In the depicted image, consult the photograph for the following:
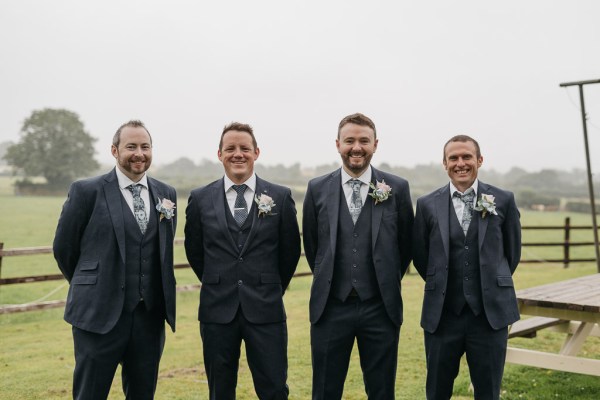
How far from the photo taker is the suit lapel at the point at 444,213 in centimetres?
409

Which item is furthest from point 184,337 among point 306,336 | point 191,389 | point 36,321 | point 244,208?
point 244,208

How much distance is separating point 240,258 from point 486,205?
1.75 m

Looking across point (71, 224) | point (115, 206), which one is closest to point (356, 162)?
point (115, 206)

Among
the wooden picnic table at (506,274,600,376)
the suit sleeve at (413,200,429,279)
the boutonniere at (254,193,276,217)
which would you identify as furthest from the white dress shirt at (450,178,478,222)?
the wooden picnic table at (506,274,600,376)

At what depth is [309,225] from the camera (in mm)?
4328

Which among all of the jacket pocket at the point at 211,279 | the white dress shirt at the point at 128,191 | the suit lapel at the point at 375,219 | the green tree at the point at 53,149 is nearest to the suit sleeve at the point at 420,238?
the suit lapel at the point at 375,219

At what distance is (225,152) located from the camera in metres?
4.12

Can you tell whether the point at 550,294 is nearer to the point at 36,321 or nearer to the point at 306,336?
the point at 306,336

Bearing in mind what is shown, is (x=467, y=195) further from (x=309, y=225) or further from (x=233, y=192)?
(x=233, y=192)

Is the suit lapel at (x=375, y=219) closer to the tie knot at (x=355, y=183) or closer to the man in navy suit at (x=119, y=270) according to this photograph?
the tie knot at (x=355, y=183)

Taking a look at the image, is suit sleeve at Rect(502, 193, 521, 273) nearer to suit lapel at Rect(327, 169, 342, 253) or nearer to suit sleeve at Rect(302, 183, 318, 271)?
suit lapel at Rect(327, 169, 342, 253)

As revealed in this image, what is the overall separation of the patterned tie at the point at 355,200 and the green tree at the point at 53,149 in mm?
54399

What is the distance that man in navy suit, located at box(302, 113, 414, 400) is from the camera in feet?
12.9

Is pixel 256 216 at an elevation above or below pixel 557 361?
above
